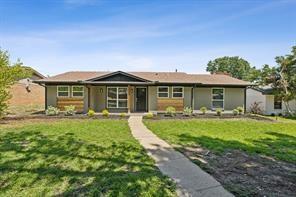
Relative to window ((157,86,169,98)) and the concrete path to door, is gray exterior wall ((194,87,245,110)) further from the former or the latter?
the concrete path to door

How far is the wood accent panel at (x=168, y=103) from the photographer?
20.7 m

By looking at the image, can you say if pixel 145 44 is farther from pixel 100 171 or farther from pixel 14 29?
pixel 100 171

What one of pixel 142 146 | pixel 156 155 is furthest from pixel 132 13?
pixel 156 155

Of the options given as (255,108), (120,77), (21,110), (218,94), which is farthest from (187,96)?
(21,110)

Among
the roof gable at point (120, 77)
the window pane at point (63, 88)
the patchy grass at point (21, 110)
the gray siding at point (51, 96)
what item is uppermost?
the roof gable at point (120, 77)

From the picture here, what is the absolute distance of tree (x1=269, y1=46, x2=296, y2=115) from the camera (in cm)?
2184

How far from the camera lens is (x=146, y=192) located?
185 inches

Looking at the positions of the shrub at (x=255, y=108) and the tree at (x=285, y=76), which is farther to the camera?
the shrub at (x=255, y=108)

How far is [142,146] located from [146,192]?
4.01 m

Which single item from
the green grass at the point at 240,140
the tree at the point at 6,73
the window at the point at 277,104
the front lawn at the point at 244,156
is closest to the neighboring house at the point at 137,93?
the window at the point at 277,104

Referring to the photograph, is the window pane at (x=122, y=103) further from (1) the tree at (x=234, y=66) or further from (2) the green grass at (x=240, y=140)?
(1) the tree at (x=234, y=66)

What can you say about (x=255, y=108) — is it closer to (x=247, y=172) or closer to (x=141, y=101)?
(x=141, y=101)

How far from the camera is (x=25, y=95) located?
94.7 feet

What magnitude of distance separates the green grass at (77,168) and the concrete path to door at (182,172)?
0.79 feet
